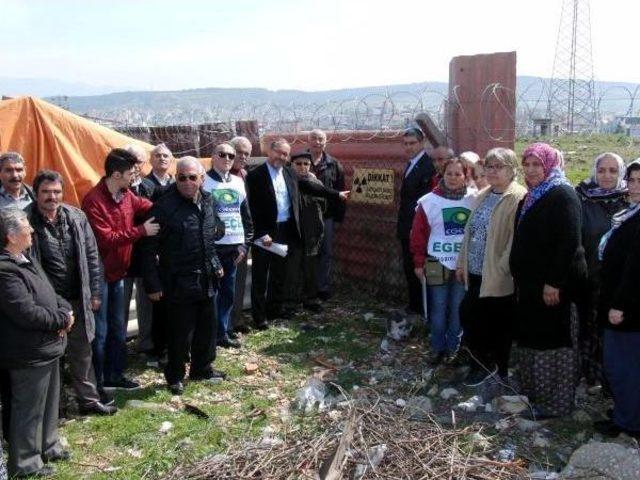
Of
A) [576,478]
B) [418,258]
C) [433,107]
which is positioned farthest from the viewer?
[433,107]

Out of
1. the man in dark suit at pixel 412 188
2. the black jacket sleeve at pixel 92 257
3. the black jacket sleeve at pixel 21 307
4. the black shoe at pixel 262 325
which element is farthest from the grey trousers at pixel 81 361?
the man in dark suit at pixel 412 188

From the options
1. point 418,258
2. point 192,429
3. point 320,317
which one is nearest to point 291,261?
point 320,317

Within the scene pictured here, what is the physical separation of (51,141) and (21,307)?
250 centimetres

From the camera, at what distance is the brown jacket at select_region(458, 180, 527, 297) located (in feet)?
16.4

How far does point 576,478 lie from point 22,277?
336 cm

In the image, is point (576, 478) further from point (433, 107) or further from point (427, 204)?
point (433, 107)

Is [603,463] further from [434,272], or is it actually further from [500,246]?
[434,272]

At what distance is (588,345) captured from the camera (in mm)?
5371

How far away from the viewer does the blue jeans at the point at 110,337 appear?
509 cm

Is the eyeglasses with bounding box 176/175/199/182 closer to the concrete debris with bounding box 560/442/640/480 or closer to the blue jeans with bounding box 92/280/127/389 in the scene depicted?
the blue jeans with bounding box 92/280/127/389

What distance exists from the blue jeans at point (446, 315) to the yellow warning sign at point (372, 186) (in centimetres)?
210

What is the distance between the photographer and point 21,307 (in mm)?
3789

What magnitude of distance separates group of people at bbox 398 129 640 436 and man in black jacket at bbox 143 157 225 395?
1.80m

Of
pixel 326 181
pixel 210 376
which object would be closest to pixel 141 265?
pixel 210 376
